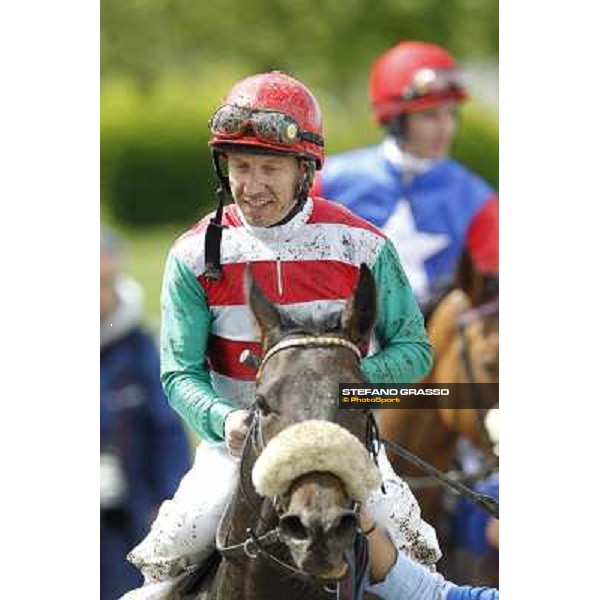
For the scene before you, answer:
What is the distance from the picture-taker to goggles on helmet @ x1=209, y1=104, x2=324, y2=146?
351 cm

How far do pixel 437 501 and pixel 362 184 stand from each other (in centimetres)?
101

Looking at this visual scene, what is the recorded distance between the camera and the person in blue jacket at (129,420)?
14.1 ft

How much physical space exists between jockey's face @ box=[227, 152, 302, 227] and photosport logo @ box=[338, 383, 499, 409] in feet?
1.54

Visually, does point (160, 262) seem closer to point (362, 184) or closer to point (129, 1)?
point (129, 1)

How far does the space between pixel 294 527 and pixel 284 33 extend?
1784 mm

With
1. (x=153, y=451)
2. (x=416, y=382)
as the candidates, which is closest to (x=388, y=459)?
(x=416, y=382)

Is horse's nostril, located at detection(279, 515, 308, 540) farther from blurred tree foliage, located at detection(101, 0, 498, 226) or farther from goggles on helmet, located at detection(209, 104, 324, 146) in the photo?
blurred tree foliage, located at detection(101, 0, 498, 226)

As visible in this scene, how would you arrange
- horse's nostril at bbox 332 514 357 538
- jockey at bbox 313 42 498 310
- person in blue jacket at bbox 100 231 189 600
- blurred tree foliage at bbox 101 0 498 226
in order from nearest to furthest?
1. horse's nostril at bbox 332 514 357 538
2. blurred tree foliage at bbox 101 0 498 226
3. person in blue jacket at bbox 100 231 189 600
4. jockey at bbox 313 42 498 310

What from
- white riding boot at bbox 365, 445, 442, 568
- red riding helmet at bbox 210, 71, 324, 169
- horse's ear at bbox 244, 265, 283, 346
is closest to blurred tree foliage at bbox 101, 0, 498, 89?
red riding helmet at bbox 210, 71, 324, 169

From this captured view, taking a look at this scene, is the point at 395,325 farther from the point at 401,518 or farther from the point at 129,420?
the point at 129,420

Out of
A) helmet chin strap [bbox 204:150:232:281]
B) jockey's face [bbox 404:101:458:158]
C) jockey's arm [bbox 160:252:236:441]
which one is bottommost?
jockey's arm [bbox 160:252:236:441]

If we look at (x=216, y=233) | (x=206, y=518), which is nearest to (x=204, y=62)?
(x=216, y=233)

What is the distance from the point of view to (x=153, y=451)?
4.45 meters

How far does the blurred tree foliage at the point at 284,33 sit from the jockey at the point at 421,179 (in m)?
0.09
